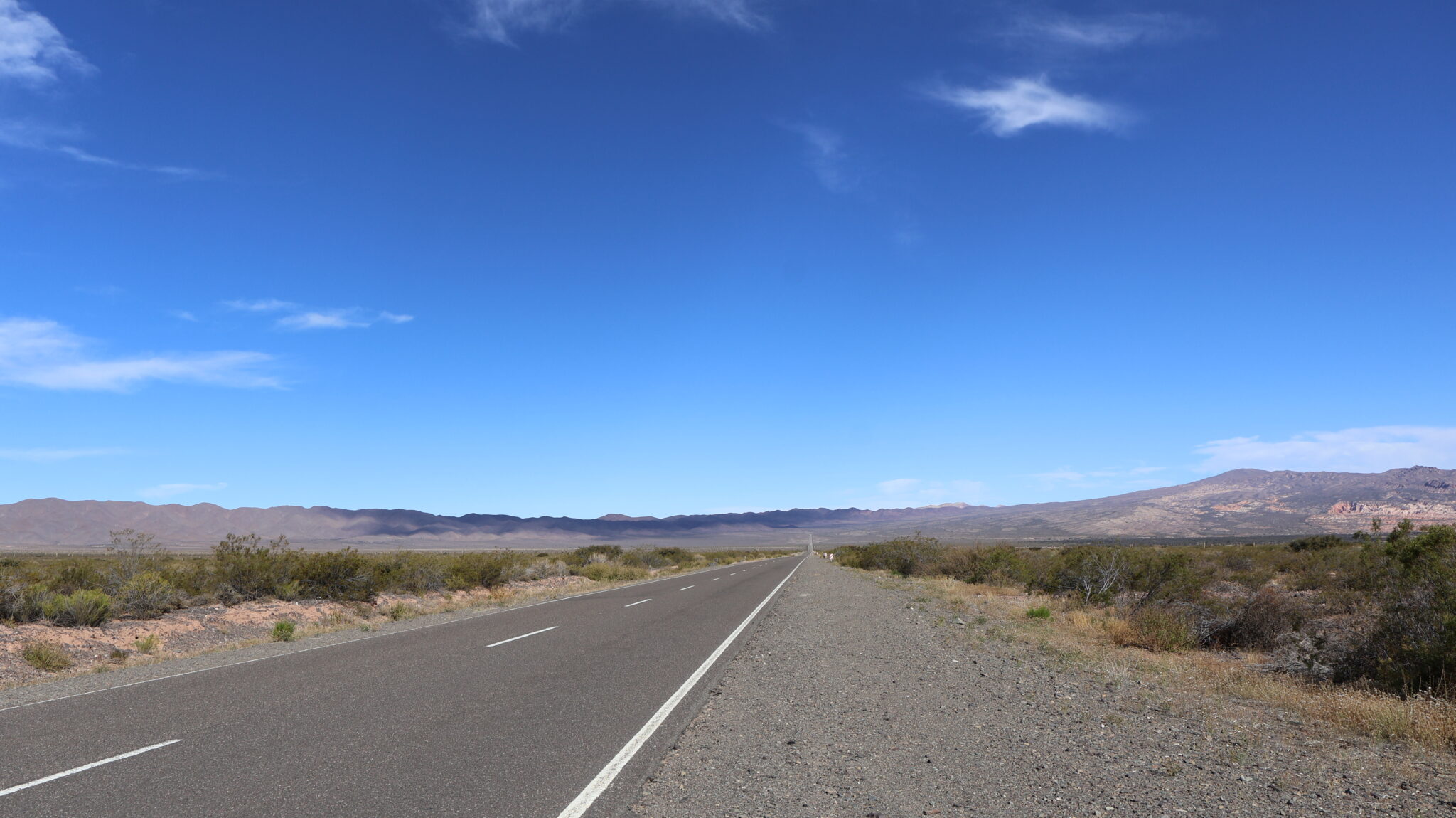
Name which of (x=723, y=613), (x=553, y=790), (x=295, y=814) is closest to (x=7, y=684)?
(x=295, y=814)

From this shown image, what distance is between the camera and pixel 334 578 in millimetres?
24094

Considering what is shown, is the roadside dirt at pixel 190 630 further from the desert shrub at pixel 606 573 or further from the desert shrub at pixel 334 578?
the desert shrub at pixel 606 573

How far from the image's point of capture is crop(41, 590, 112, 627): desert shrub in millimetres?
16156

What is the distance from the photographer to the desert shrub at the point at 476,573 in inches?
1205

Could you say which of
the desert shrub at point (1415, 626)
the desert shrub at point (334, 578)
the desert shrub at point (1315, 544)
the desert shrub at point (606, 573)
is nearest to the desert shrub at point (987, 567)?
the desert shrub at point (1315, 544)

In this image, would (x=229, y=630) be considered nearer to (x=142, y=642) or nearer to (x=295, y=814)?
(x=142, y=642)

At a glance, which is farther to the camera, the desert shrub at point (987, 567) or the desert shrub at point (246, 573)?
the desert shrub at point (987, 567)

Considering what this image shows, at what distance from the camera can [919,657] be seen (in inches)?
490

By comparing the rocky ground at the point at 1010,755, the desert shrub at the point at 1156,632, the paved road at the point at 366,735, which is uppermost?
the paved road at the point at 366,735

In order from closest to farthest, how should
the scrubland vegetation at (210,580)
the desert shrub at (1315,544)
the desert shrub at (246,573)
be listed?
1. the scrubland vegetation at (210,580)
2. the desert shrub at (246,573)
3. the desert shrub at (1315,544)

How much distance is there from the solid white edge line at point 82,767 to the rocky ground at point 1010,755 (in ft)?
14.6

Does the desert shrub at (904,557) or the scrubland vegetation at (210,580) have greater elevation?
the scrubland vegetation at (210,580)

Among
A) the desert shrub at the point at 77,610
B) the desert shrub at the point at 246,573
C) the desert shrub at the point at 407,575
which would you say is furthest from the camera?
the desert shrub at the point at 407,575

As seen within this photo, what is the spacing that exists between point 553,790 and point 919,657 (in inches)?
325
